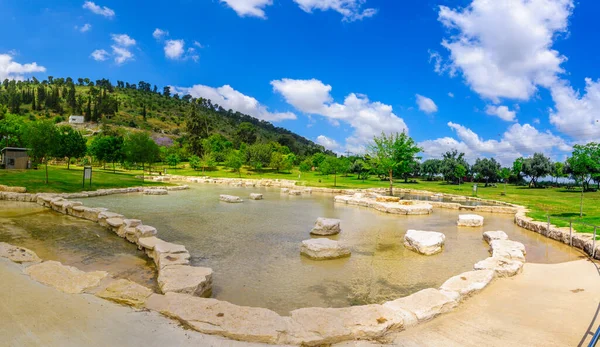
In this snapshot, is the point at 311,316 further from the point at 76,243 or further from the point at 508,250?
the point at 76,243

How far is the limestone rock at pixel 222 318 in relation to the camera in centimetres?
520

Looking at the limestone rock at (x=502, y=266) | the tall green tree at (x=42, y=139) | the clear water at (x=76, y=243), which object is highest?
the tall green tree at (x=42, y=139)

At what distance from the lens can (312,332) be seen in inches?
212

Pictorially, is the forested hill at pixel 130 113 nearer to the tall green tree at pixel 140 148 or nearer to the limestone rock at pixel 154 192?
the tall green tree at pixel 140 148

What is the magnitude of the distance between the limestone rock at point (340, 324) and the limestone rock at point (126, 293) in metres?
2.84

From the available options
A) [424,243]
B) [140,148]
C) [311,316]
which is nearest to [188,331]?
[311,316]

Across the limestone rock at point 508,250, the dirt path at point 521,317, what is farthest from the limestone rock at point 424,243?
the dirt path at point 521,317

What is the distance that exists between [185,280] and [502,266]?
340 inches

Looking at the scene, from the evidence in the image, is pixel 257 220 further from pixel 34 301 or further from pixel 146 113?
pixel 146 113

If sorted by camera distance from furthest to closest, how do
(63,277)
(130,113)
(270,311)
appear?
(130,113), (63,277), (270,311)

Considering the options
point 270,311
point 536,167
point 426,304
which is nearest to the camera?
point 270,311

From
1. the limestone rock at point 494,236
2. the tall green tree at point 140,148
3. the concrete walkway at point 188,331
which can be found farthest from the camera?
the tall green tree at point 140,148

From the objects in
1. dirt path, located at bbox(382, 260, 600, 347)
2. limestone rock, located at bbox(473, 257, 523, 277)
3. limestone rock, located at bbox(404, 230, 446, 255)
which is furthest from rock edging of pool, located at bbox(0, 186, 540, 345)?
limestone rock, located at bbox(404, 230, 446, 255)

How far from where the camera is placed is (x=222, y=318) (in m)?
5.61
